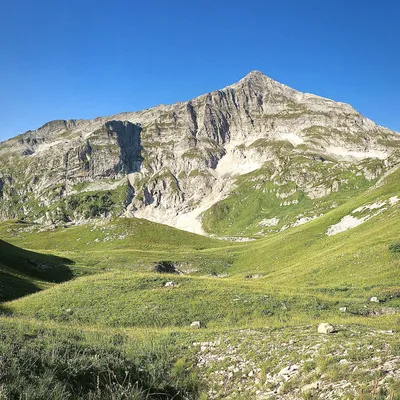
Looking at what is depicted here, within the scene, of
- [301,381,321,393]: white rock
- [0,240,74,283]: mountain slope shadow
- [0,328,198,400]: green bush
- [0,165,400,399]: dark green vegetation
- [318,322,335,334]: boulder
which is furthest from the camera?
[0,240,74,283]: mountain slope shadow

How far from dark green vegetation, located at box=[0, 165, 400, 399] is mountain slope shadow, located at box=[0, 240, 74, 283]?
12.5 inches

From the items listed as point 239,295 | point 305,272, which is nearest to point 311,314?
point 239,295

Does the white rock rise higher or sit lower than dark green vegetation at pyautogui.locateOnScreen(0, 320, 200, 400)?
lower

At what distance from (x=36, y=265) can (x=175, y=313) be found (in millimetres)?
45932

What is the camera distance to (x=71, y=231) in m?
133

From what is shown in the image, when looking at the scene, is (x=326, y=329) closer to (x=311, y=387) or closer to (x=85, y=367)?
(x=311, y=387)

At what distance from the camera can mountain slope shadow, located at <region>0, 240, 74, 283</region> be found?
5626cm

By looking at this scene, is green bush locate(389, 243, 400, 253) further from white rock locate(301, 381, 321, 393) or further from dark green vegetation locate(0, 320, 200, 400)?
white rock locate(301, 381, 321, 393)

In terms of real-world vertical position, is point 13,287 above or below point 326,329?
above

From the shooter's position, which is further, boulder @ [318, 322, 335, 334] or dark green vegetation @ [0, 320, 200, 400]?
boulder @ [318, 322, 335, 334]

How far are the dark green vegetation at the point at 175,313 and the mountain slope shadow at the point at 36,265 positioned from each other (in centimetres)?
32

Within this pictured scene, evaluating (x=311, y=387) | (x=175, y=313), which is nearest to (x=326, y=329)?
(x=311, y=387)

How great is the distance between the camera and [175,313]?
27344 millimetres

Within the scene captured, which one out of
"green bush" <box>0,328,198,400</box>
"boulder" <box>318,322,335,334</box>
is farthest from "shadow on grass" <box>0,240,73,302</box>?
"boulder" <box>318,322,335,334</box>
